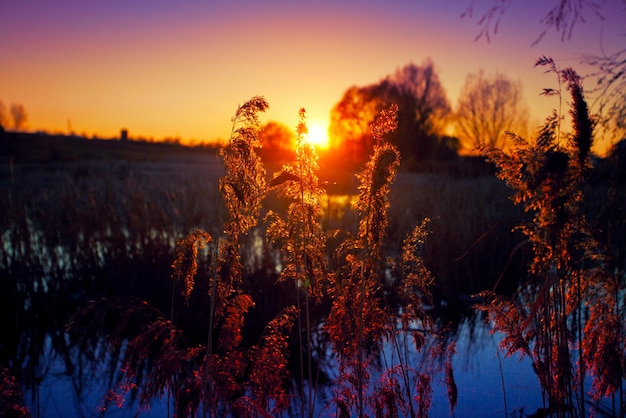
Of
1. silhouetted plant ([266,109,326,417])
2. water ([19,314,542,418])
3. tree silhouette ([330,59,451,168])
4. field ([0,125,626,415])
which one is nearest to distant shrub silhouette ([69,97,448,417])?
silhouetted plant ([266,109,326,417])

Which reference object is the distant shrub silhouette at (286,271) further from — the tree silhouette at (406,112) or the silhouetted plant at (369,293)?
the tree silhouette at (406,112)

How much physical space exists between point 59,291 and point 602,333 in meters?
6.58

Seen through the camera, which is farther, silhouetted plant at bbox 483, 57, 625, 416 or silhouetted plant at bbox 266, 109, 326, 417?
silhouetted plant at bbox 266, 109, 326, 417

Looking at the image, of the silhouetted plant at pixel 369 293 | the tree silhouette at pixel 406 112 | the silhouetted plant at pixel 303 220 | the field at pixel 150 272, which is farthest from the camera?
the tree silhouette at pixel 406 112

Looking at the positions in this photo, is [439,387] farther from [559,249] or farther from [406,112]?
[406,112]

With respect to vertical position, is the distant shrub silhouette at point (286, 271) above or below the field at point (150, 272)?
above

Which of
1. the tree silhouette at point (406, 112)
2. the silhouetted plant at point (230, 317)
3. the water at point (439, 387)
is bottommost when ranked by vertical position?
the water at point (439, 387)

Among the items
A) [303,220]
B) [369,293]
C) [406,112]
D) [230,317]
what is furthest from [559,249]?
[406,112]

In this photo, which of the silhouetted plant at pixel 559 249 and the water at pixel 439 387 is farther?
the water at pixel 439 387

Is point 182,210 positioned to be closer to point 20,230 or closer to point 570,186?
point 20,230

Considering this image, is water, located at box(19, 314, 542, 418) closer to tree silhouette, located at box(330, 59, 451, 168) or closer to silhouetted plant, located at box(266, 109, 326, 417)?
silhouetted plant, located at box(266, 109, 326, 417)

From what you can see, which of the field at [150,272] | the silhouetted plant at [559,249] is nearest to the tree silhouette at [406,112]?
the field at [150,272]

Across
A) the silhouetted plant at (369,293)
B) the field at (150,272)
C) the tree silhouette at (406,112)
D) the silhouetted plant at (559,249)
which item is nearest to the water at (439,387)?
the field at (150,272)

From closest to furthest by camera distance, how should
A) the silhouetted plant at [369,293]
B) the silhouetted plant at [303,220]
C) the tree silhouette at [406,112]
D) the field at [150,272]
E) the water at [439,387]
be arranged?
the silhouetted plant at [369,293], the silhouetted plant at [303,220], the water at [439,387], the field at [150,272], the tree silhouette at [406,112]
